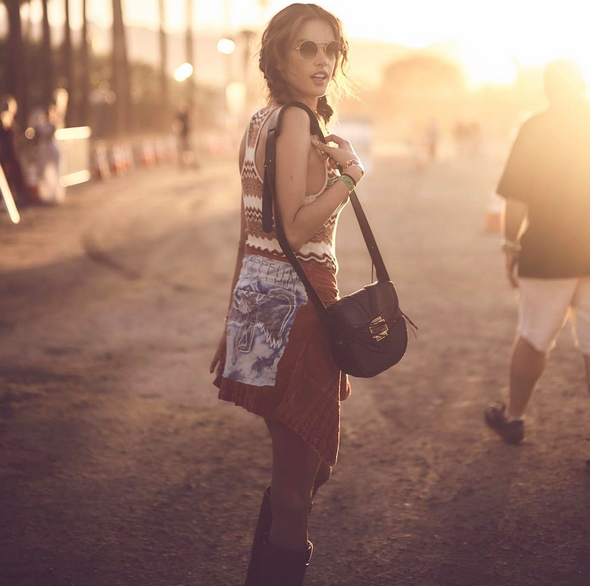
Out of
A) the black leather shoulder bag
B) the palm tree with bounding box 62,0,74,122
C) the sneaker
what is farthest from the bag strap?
the palm tree with bounding box 62,0,74,122

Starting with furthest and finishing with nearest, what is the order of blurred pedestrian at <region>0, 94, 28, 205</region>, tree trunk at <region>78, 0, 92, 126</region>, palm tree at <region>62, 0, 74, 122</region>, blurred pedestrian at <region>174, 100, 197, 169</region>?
tree trunk at <region>78, 0, 92, 126</region>
palm tree at <region>62, 0, 74, 122</region>
blurred pedestrian at <region>174, 100, 197, 169</region>
blurred pedestrian at <region>0, 94, 28, 205</region>

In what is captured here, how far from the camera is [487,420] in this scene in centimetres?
490

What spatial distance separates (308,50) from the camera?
2656 mm

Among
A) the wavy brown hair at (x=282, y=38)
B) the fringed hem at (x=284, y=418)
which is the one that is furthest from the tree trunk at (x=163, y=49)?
the fringed hem at (x=284, y=418)

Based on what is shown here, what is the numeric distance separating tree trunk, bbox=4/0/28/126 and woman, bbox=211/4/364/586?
22.4 meters

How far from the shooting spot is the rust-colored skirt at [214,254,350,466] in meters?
2.62

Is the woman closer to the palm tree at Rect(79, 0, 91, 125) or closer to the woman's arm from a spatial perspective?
the woman's arm

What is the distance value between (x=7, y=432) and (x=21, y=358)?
1.61m

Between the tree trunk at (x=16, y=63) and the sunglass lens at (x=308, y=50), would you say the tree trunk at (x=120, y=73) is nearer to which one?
the tree trunk at (x=16, y=63)

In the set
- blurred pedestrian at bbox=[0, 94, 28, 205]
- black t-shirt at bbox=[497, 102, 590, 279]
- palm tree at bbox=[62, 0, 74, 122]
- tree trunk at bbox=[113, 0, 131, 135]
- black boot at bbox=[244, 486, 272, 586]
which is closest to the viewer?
black boot at bbox=[244, 486, 272, 586]

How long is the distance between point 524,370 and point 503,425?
0.38 m

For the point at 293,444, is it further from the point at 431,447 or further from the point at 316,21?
the point at 431,447

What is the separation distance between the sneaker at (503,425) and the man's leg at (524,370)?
0.13 metres

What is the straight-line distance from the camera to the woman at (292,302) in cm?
261
